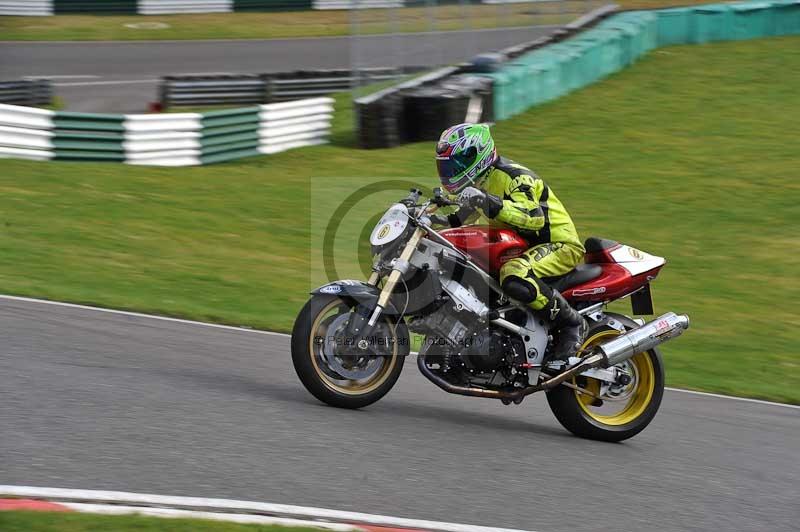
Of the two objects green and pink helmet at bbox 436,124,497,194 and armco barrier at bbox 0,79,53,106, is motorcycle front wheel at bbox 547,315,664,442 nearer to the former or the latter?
green and pink helmet at bbox 436,124,497,194

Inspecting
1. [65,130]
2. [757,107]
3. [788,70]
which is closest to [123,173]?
[65,130]

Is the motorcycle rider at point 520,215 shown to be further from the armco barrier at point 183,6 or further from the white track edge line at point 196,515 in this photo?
the armco barrier at point 183,6

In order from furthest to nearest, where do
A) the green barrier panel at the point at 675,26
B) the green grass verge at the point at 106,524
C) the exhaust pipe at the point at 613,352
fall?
the green barrier panel at the point at 675,26 < the exhaust pipe at the point at 613,352 < the green grass verge at the point at 106,524

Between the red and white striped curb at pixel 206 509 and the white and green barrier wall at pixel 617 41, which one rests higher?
the white and green barrier wall at pixel 617 41

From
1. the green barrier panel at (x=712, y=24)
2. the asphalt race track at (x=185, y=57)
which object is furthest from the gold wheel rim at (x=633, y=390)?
the green barrier panel at (x=712, y=24)

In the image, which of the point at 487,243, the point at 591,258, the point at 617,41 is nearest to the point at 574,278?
the point at 591,258

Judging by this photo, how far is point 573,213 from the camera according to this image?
48.9 ft

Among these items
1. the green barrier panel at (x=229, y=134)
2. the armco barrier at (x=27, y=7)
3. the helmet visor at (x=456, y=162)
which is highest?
the armco barrier at (x=27, y=7)

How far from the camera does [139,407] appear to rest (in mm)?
6219

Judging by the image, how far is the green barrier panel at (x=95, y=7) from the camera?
3058cm

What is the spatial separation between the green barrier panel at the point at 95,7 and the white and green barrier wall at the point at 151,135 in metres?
15.4

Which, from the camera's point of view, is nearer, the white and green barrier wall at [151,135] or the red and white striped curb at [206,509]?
the red and white striped curb at [206,509]

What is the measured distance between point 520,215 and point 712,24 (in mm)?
20936

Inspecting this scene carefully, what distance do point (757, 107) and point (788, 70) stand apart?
3.16 m
